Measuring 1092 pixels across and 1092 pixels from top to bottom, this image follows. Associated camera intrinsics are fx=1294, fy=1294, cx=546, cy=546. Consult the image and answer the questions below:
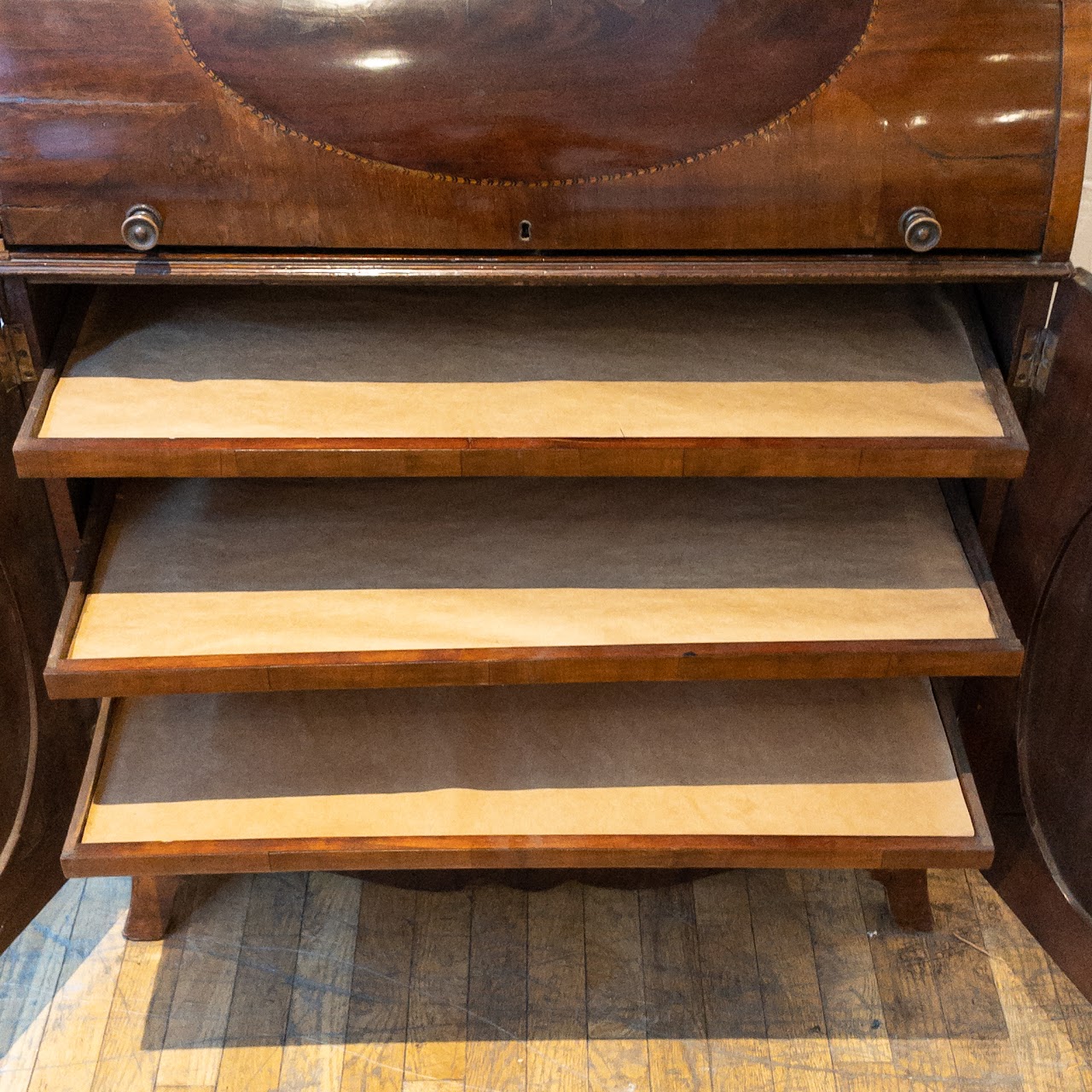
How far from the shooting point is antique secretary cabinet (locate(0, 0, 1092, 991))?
1.11m

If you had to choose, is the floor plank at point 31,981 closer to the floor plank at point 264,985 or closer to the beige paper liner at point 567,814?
the floor plank at point 264,985

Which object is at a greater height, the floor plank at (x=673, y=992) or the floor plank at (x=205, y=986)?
the floor plank at (x=673, y=992)

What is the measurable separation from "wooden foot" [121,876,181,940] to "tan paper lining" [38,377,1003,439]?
2.15ft

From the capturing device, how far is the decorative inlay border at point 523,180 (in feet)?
3.63

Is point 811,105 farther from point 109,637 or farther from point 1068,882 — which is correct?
point 1068,882

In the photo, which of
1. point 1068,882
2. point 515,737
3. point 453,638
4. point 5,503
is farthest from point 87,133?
point 1068,882

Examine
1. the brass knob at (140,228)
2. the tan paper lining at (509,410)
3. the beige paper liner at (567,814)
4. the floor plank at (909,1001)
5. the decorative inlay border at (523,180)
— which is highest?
the decorative inlay border at (523,180)

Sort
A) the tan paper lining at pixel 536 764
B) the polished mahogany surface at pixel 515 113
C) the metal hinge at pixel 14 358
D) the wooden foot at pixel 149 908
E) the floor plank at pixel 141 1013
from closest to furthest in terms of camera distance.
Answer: the polished mahogany surface at pixel 515 113 < the metal hinge at pixel 14 358 < the tan paper lining at pixel 536 764 < the floor plank at pixel 141 1013 < the wooden foot at pixel 149 908

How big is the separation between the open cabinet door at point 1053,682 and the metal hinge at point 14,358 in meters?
0.97

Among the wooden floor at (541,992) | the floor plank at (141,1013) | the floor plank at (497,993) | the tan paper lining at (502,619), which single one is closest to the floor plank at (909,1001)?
the wooden floor at (541,992)

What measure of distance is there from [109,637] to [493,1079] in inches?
26.3

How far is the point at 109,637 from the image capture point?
1227 mm

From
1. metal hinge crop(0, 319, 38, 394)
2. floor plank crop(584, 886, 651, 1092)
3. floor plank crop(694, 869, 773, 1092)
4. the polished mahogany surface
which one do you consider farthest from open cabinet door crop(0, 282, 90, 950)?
floor plank crop(694, 869, 773, 1092)

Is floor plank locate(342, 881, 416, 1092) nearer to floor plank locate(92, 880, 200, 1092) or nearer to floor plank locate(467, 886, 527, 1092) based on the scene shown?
floor plank locate(467, 886, 527, 1092)
